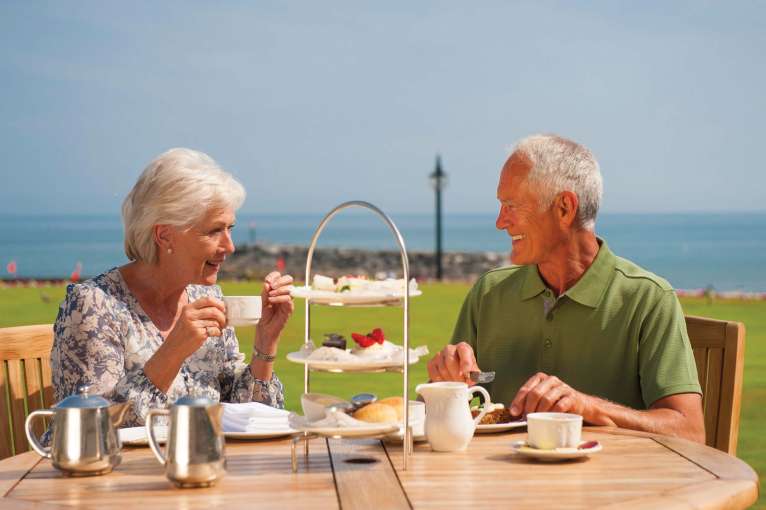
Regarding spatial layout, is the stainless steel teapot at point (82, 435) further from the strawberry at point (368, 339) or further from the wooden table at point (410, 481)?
the strawberry at point (368, 339)

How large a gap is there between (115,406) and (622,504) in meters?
1.08

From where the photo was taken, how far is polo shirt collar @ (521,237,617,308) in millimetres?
3215

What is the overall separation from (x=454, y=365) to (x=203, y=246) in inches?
35.3

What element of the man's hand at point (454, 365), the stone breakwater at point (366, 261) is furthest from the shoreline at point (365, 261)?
the man's hand at point (454, 365)

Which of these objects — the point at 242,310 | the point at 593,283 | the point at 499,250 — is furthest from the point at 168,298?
the point at 499,250

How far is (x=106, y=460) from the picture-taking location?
7.41ft

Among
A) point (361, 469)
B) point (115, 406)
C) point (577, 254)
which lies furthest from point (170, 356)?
point (577, 254)

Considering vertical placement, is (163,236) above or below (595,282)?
above

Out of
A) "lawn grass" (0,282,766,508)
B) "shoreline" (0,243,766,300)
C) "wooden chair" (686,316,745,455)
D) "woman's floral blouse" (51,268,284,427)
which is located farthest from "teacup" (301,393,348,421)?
"shoreline" (0,243,766,300)

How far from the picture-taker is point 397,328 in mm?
12820

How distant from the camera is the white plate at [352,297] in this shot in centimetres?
212

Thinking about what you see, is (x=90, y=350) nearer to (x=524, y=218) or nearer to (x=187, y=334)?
(x=187, y=334)

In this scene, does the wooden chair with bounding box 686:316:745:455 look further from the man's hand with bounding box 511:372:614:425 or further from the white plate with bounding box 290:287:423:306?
the white plate with bounding box 290:287:423:306

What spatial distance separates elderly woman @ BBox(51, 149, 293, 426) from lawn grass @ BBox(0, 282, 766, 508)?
11.0ft
